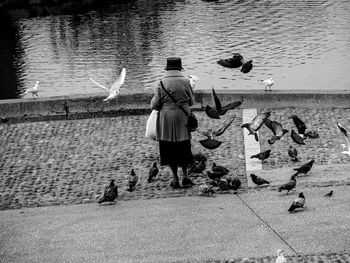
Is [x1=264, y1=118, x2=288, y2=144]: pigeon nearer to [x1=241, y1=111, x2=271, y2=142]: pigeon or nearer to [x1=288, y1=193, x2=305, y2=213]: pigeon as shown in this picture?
[x1=241, y1=111, x2=271, y2=142]: pigeon

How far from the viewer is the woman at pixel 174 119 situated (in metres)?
8.72

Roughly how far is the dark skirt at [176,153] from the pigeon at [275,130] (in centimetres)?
94

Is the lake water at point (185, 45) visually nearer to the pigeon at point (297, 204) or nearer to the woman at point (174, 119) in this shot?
the woman at point (174, 119)

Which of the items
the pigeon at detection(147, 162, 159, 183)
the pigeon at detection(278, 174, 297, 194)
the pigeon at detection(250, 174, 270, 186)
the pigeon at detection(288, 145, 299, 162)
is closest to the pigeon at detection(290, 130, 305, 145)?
the pigeon at detection(288, 145, 299, 162)

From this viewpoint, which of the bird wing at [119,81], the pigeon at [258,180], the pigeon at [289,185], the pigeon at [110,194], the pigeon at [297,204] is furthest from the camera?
the bird wing at [119,81]

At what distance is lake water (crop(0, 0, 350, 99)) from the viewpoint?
19.8 metres

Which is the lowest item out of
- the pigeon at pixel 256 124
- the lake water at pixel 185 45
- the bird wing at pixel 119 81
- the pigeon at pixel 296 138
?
the lake water at pixel 185 45

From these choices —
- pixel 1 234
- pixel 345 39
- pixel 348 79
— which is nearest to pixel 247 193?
pixel 1 234

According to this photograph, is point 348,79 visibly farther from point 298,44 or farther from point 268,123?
point 268,123

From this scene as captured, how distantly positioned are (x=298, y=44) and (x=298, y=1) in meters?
12.0

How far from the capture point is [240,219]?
751 centimetres

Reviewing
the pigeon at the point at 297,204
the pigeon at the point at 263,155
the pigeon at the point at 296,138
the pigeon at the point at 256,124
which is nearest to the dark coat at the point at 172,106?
the pigeon at the point at 256,124

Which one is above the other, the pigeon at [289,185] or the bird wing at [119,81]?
the bird wing at [119,81]

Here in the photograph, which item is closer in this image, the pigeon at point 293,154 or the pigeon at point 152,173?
the pigeon at point 152,173
